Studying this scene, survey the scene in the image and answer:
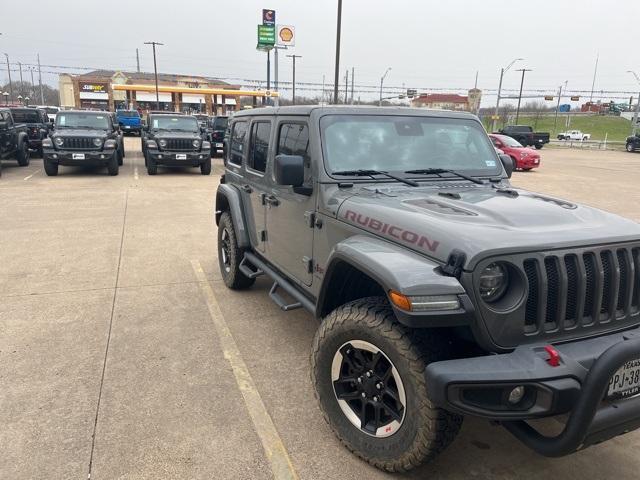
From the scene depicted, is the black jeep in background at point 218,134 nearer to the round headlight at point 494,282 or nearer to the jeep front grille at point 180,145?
the jeep front grille at point 180,145

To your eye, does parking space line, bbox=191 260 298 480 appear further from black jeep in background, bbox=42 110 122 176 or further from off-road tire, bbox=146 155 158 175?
off-road tire, bbox=146 155 158 175

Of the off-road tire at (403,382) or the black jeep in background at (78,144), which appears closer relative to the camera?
the off-road tire at (403,382)

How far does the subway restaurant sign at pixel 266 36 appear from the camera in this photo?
44.8 metres

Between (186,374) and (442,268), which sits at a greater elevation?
(442,268)

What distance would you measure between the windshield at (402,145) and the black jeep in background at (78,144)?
12683mm

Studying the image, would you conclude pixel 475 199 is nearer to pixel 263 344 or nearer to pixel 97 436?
pixel 263 344

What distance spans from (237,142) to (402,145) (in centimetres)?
216

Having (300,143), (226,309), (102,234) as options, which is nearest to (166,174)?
(102,234)

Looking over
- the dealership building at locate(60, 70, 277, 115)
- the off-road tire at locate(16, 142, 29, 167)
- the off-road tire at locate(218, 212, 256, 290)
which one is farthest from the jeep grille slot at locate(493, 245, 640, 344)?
the dealership building at locate(60, 70, 277, 115)

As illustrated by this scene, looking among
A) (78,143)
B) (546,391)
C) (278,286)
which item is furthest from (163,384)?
(78,143)

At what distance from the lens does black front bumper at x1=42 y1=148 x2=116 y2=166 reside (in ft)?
46.1

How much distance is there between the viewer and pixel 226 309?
16.3ft

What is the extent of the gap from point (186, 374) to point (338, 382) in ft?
4.55

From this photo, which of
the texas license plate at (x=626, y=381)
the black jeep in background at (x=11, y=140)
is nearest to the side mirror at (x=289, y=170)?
the texas license plate at (x=626, y=381)
